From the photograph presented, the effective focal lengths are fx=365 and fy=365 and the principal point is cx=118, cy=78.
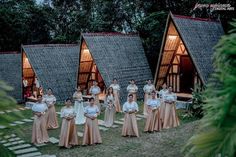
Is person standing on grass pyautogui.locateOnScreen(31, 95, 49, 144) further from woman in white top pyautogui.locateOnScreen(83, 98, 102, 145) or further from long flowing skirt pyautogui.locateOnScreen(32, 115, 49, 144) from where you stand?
woman in white top pyautogui.locateOnScreen(83, 98, 102, 145)

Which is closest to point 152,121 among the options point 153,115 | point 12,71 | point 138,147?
point 153,115

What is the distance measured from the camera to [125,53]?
1961 cm

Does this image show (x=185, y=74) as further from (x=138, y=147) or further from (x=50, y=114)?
(x=138, y=147)

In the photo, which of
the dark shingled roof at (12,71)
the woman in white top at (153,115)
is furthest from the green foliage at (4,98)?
the dark shingled roof at (12,71)

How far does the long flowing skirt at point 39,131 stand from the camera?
11.3m

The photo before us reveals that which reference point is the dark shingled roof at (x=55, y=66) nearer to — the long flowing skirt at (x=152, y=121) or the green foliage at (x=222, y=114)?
the long flowing skirt at (x=152, y=121)

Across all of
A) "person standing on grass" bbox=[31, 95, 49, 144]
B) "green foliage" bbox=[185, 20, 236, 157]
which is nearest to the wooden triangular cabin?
"person standing on grass" bbox=[31, 95, 49, 144]

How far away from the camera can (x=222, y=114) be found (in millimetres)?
1209

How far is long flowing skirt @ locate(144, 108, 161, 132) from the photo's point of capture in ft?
39.4

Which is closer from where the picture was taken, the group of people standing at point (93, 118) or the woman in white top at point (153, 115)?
the group of people standing at point (93, 118)

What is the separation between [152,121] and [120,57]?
7.55 meters

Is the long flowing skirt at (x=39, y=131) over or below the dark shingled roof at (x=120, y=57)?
below

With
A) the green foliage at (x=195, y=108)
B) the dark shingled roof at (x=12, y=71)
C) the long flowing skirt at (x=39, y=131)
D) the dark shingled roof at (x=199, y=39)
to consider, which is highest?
the dark shingled roof at (x=199, y=39)

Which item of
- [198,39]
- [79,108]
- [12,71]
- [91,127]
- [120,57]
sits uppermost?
[198,39]
